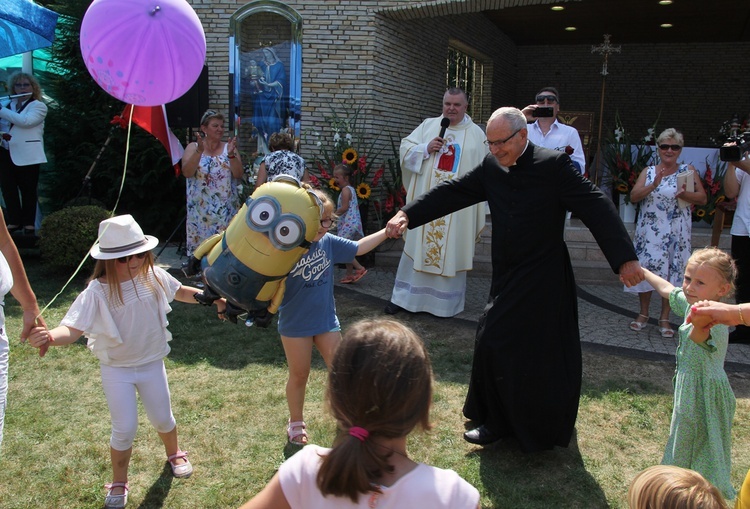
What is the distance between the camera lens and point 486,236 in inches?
369

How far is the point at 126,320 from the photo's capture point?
126 inches

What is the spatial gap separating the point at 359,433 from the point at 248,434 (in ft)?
9.24

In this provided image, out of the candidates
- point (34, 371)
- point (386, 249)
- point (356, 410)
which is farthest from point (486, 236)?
point (356, 410)

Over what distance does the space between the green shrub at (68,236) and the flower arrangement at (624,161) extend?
270 inches

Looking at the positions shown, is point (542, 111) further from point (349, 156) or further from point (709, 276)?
point (349, 156)

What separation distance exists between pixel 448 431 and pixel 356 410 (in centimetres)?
285

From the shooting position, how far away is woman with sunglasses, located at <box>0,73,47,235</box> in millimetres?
8641

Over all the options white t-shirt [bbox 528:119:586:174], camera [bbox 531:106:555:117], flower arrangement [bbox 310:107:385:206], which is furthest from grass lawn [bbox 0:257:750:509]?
flower arrangement [bbox 310:107:385:206]

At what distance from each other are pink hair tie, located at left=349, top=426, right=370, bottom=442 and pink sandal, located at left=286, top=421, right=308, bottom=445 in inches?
102

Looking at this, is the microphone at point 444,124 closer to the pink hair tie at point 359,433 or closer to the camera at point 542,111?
the camera at point 542,111

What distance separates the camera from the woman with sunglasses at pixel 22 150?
340 inches

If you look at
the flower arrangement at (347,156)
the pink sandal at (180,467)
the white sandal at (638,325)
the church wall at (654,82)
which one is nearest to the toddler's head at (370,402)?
the pink sandal at (180,467)

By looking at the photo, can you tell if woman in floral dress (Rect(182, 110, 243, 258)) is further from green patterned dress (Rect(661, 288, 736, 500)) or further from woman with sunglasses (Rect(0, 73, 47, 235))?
green patterned dress (Rect(661, 288, 736, 500))

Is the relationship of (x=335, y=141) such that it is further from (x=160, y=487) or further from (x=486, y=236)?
(x=160, y=487)
